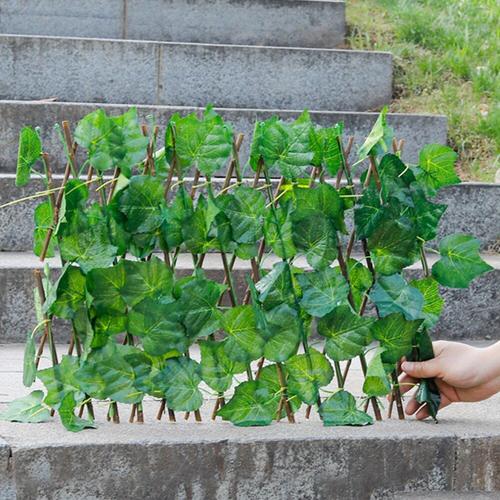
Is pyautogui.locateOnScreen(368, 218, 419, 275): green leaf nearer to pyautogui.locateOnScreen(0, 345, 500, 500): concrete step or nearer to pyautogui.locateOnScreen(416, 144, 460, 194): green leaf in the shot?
pyautogui.locateOnScreen(416, 144, 460, 194): green leaf

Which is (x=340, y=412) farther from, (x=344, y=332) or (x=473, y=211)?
(x=473, y=211)

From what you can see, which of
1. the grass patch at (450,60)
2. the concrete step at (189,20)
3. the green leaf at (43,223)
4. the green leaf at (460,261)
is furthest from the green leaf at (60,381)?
the concrete step at (189,20)

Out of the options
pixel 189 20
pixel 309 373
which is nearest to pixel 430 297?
pixel 309 373

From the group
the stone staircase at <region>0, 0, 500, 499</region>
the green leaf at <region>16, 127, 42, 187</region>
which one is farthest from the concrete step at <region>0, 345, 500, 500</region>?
the green leaf at <region>16, 127, 42, 187</region>

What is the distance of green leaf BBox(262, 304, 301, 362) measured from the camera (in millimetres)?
2148

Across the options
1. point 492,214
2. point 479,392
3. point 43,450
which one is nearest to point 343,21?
point 492,214

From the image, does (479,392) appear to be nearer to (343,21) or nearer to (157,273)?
(157,273)

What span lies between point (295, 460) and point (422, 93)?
3.19 meters

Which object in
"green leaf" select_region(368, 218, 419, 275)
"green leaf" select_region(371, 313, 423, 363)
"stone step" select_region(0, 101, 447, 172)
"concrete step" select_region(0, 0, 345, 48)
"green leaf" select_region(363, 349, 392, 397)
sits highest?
"concrete step" select_region(0, 0, 345, 48)

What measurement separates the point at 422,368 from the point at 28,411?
0.84 m

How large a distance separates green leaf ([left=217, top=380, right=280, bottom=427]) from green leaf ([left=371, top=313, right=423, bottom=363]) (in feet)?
0.86

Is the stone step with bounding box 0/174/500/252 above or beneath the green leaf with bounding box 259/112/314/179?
beneath

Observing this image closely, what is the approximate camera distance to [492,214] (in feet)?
12.8

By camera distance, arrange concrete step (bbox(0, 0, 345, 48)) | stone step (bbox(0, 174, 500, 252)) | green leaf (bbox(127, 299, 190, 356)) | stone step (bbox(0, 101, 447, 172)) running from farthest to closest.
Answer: concrete step (bbox(0, 0, 345, 48)) < stone step (bbox(0, 101, 447, 172)) < stone step (bbox(0, 174, 500, 252)) < green leaf (bbox(127, 299, 190, 356))
